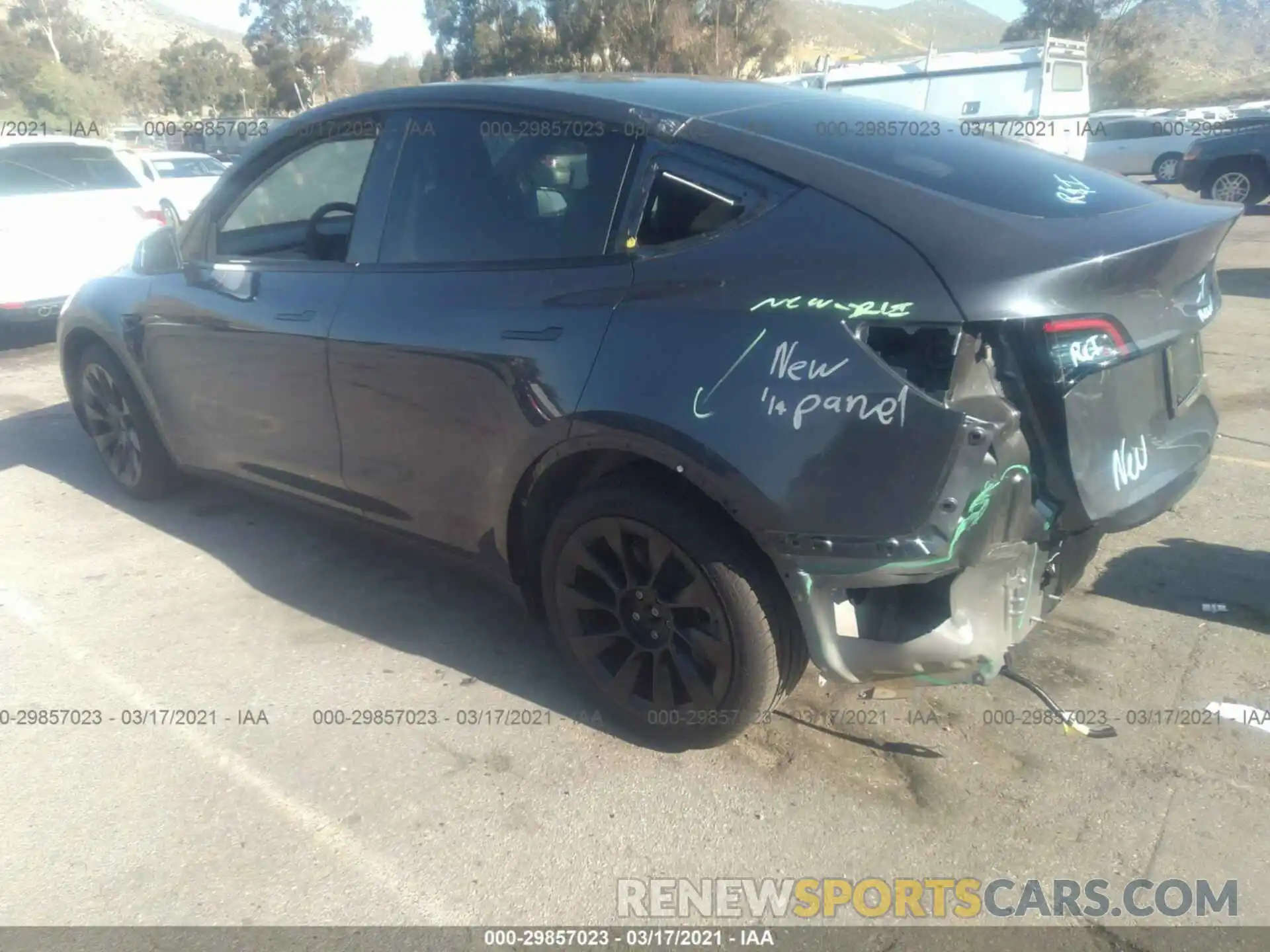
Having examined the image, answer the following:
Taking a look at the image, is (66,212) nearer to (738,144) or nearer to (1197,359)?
(738,144)

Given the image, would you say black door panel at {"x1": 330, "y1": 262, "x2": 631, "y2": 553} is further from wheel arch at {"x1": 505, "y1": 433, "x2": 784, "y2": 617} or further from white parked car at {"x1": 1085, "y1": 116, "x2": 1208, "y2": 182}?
white parked car at {"x1": 1085, "y1": 116, "x2": 1208, "y2": 182}

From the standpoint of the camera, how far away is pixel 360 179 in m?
3.61

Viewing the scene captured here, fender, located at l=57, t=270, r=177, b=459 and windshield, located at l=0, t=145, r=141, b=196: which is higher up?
windshield, located at l=0, t=145, r=141, b=196

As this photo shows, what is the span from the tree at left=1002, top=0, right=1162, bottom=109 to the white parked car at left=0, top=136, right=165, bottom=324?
160 ft

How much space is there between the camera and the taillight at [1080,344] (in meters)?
2.35

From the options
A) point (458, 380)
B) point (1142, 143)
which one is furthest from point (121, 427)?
Result: point (1142, 143)

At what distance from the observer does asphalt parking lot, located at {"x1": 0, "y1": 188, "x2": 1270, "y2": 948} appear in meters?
2.60

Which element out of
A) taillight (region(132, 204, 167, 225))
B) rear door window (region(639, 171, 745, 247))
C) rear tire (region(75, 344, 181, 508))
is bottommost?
rear tire (region(75, 344, 181, 508))

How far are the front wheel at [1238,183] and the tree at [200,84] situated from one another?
5473cm

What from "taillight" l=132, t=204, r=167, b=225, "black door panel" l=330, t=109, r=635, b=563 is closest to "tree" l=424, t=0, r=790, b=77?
"taillight" l=132, t=204, r=167, b=225

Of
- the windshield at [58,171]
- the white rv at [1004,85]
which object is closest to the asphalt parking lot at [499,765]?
the windshield at [58,171]

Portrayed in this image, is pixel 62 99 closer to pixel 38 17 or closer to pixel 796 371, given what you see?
pixel 38 17

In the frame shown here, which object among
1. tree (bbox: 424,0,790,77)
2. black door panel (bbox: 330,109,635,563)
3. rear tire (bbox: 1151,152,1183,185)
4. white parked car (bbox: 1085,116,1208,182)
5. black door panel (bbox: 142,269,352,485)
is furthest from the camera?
tree (bbox: 424,0,790,77)

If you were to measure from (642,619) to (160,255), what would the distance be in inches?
108
